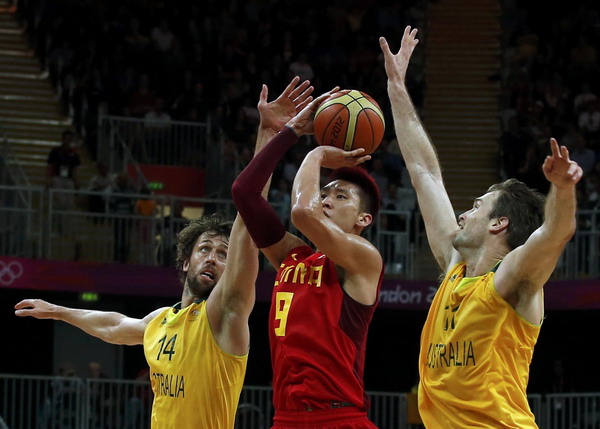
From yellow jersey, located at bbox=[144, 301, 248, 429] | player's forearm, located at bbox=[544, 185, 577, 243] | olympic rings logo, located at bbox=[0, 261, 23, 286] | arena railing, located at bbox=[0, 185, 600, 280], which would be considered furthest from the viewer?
arena railing, located at bbox=[0, 185, 600, 280]

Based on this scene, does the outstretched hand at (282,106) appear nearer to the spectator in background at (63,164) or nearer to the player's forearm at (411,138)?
the player's forearm at (411,138)

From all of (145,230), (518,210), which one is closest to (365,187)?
(518,210)

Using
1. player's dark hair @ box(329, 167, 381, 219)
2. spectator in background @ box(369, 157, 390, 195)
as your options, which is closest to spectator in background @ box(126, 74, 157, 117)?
spectator in background @ box(369, 157, 390, 195)

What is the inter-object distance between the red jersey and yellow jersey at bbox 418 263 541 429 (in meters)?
0.43

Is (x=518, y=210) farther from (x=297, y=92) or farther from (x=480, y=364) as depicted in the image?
(x=297, y=92)

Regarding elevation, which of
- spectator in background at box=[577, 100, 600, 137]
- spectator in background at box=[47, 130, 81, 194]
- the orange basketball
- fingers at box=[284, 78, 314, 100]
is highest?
spectator in background at box=[577, 100, 600, 137]

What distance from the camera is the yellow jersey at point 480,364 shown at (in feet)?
20.4

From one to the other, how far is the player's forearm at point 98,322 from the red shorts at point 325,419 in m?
2.28

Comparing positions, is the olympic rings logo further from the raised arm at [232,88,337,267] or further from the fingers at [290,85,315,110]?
the raised arm at [232,88,337,267]

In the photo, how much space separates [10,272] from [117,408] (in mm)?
2705

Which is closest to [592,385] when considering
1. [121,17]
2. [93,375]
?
[93,375]

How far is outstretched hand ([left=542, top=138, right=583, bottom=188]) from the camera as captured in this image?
5.64 metres

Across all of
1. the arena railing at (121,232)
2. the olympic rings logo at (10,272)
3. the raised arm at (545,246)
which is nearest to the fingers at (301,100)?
the raised arm at (545,246)

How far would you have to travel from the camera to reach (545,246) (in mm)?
5926
